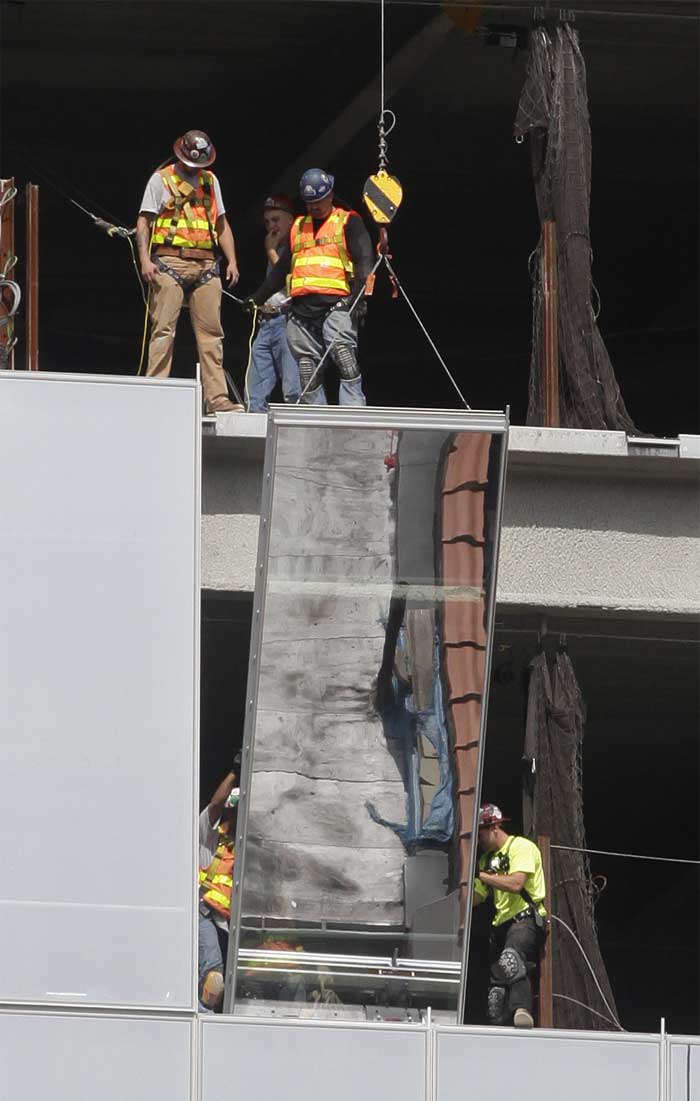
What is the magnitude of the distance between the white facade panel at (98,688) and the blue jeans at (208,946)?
86cm

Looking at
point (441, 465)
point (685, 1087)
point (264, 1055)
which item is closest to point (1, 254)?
point (441, 465)

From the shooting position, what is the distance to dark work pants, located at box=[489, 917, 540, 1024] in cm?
1275

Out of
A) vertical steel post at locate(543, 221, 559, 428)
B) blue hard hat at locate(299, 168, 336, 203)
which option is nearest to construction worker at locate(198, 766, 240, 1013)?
vertical steel post at locate(543, 221, 559, 428)

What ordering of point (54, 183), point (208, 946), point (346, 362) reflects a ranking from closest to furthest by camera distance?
point (208, 946)
point (346, 362)
point (54, 183)

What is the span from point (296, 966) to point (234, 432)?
323 centimetres

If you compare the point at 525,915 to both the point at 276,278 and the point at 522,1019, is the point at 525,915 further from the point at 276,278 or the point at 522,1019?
the point at 276,278

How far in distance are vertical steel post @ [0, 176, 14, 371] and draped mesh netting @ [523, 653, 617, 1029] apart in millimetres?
3994

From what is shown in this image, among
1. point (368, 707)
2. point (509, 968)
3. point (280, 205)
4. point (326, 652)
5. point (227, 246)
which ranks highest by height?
point (280, 205)

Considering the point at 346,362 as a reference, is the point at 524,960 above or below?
below

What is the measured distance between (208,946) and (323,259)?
4375mm

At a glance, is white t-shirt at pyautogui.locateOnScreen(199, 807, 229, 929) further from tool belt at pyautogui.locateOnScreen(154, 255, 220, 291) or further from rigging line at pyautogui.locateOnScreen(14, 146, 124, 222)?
rigging line at pyautogui.locateOnScreen(14, 146, 124, 222)

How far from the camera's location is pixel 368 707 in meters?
12.2

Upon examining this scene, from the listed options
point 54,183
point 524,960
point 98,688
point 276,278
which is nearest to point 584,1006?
point 524,960

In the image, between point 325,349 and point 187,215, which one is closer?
point 325,349
